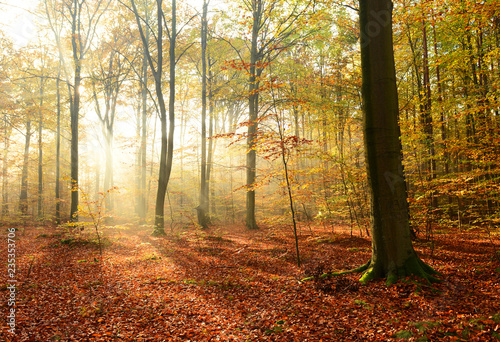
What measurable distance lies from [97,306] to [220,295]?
2.23m

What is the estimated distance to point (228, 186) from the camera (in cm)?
2661

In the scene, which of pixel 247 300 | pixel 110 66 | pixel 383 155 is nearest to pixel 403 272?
pixel 383 155

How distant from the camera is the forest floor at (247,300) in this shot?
3.38m

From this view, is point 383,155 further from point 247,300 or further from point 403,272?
point 247,300

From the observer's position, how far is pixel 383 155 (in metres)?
4.63

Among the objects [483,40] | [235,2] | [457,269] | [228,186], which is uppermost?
[235,2]

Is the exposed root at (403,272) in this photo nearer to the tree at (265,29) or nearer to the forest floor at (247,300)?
the forest floor at (247,300)

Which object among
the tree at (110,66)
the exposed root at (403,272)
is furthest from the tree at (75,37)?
the exposed root at (403,272)

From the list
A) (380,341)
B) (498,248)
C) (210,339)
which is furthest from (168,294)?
(498,248)

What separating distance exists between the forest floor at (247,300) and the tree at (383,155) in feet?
1.44

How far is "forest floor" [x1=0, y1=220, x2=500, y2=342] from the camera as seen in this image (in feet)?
11.1

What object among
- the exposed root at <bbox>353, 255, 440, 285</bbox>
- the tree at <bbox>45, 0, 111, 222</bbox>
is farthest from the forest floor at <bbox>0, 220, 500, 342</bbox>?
the tree at <bbox>45, 0, 111, 222</bbox>

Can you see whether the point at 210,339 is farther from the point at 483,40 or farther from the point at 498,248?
the point at 483,40

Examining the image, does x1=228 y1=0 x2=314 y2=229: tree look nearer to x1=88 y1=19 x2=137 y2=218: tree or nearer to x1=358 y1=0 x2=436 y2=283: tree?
x1=358 y1=0 x2=436 y2=283: tree
